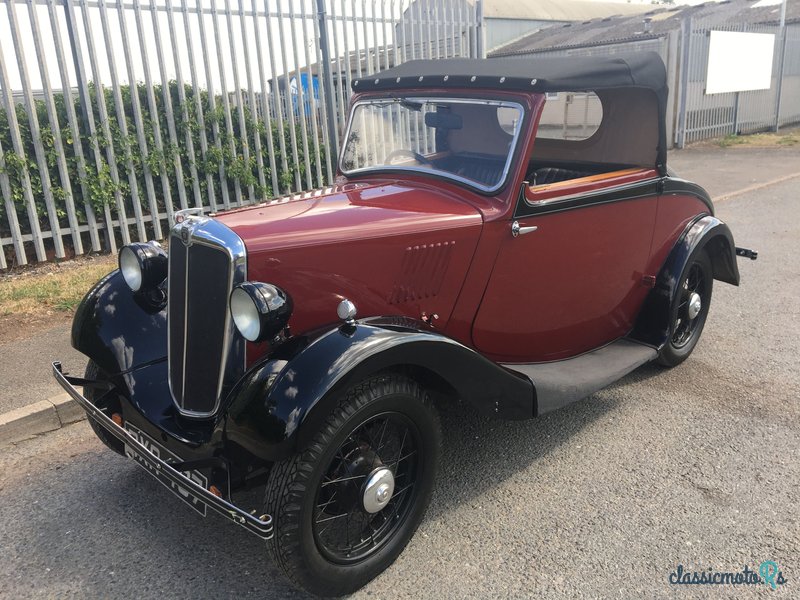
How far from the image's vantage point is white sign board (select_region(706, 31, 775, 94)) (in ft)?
48.3

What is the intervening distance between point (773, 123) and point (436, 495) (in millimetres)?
18446

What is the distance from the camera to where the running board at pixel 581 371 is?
2998 mm

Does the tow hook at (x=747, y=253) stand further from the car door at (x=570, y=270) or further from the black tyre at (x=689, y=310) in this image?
the car door at (x=570, y=270)

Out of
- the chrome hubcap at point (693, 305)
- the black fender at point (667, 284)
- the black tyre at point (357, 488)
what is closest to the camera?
the black tyre at point (357, 488)

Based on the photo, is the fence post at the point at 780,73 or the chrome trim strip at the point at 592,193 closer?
the chrome trim strip at the point at 592,193

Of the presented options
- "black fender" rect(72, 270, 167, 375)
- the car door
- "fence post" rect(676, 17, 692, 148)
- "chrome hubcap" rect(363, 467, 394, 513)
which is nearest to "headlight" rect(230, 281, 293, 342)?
"chrome hubcap" rect(363, 467, 394, 513)

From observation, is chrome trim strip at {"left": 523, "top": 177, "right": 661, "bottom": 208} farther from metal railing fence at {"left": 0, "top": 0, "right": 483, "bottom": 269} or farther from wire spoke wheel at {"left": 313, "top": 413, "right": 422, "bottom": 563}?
metal railing fence at {"left": 0, "top": 0, "right": 483, "bottom": 269}

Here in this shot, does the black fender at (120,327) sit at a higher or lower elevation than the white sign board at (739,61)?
lower

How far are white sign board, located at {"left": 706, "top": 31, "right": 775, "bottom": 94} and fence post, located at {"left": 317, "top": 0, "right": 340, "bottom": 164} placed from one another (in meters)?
10.3

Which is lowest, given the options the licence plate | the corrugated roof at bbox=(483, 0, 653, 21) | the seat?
the licence plate

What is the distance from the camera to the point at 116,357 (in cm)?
282

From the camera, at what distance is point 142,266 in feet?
9.43

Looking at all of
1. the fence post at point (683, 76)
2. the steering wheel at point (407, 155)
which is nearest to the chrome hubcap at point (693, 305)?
the steering wheel at point (407, 155)

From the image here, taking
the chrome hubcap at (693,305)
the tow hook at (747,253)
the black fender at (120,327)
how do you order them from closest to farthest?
the black fender at (120,327), the chrome hubcap at (693,305), the tow hook at (747,253)
